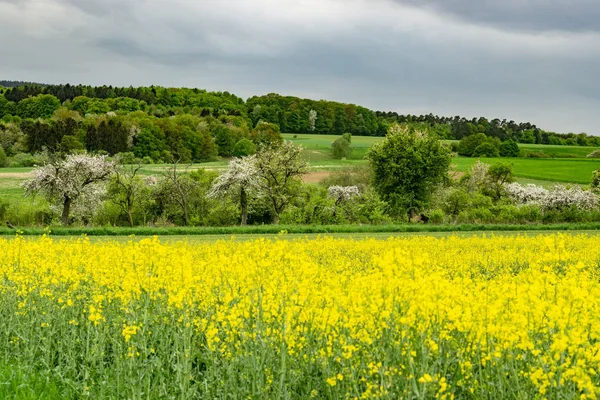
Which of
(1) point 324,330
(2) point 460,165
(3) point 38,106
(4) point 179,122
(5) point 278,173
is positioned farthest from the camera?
(3) point 38,106

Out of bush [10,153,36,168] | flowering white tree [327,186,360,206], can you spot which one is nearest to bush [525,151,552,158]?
flowering white tree [327,186,360,206]

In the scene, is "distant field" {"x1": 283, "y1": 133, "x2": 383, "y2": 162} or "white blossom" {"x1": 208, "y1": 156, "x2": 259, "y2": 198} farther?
"distant field" {"x1": 283, "y1": 133, "x2": 383, "y2": 162}

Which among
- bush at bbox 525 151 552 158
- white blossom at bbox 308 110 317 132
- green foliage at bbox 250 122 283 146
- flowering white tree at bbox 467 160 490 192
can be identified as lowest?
flowering white tree at bbox 467 160 490 192

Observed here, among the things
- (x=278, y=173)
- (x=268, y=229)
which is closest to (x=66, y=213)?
(x=278, y=173)

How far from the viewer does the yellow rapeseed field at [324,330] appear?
18.5 feet

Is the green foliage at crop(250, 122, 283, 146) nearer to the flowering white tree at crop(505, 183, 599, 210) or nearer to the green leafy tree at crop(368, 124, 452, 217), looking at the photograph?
the green leafy tree at crop(368, 124, 452, 217)

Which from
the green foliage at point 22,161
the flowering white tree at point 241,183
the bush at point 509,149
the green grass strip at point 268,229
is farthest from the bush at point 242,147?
the green grass strip at point 268,229

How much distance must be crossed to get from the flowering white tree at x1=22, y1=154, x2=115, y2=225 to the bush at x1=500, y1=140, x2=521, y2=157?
81.0 metres

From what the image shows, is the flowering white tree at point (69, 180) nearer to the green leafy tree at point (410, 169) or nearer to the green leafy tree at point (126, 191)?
Answer: the green leafy tree at point (126, 191)

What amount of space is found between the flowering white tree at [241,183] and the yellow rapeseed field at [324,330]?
1535 inches

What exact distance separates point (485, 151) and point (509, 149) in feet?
15.2

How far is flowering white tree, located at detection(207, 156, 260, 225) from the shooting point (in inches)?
1969

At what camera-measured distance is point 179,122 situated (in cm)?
11775

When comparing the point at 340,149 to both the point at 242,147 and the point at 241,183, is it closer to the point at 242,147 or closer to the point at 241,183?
the point at 242,147
